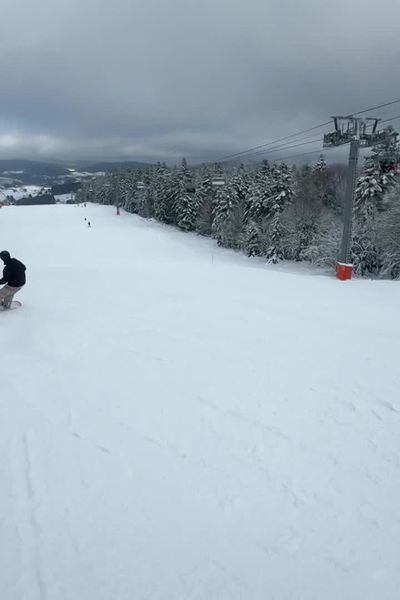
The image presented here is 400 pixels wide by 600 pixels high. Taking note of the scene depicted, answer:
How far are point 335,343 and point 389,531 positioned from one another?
420 cm

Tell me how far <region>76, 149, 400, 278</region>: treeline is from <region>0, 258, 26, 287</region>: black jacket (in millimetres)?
17236

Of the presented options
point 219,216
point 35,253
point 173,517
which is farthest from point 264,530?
point 219,216

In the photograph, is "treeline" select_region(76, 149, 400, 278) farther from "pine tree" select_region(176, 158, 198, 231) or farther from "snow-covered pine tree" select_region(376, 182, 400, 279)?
"pine tree" select_region(176, 158, 198, 231)

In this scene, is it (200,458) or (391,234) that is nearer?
(200,458)

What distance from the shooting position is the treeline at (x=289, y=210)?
32.5 metres

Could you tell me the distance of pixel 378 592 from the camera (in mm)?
2930

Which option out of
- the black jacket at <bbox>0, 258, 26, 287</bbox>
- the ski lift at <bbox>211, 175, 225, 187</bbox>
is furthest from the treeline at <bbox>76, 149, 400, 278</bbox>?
the black jacket at <bbox>0, 258, 26, 287</bbox>

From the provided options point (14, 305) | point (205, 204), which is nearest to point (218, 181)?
point (205, 204)

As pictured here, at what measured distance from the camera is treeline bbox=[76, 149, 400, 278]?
3247 cm

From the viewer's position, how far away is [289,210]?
4197 centimetres

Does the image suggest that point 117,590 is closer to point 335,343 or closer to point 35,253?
point 335,343

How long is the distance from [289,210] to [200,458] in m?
40.8

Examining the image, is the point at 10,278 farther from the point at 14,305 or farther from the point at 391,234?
the point at 391,234

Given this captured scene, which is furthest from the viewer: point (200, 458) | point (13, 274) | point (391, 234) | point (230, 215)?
point (230, 215)
